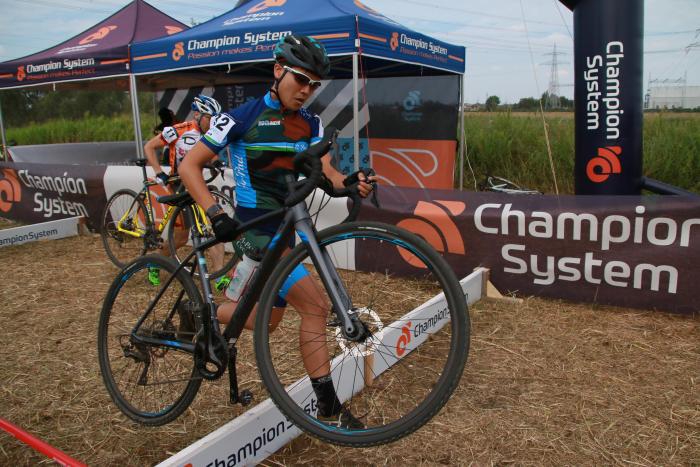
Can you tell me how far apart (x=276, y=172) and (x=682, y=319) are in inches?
154

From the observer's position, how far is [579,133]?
590 cm

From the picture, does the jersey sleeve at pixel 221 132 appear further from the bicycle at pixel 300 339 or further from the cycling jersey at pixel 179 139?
the cycling jersey at pixel 179 139

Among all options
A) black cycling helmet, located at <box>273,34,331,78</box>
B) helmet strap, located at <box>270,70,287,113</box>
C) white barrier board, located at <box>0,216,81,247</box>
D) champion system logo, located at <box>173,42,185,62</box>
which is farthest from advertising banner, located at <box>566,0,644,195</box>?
white barrier board, located at <box>0,216,81,247</box>

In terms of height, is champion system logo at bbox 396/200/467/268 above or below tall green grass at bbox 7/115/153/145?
below

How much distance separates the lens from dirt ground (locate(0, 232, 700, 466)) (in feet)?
9.78

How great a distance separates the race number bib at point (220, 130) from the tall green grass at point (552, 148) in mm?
9168

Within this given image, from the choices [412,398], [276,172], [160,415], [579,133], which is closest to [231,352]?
[160,415]

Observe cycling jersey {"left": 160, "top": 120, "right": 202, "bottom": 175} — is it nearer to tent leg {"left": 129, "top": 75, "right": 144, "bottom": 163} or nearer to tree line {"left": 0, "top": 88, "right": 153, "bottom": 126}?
tent leg {"left": 129, "top": 75, "right": 144, "bottom": 163}

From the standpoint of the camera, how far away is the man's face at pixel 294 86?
262 cm

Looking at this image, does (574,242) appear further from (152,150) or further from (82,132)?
(82,132)

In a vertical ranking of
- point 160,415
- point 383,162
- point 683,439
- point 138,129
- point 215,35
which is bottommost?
point 683,439

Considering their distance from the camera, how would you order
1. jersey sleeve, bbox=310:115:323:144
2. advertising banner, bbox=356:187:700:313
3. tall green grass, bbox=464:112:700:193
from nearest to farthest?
jersey sleeve, bbox=310:115:323:144
advertising banner, bbox=356:187:700:313
tall green grass, bbox=464:112:700:193

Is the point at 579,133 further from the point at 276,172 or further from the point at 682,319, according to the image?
the point at 276,172

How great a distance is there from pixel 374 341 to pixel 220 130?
1641mm
